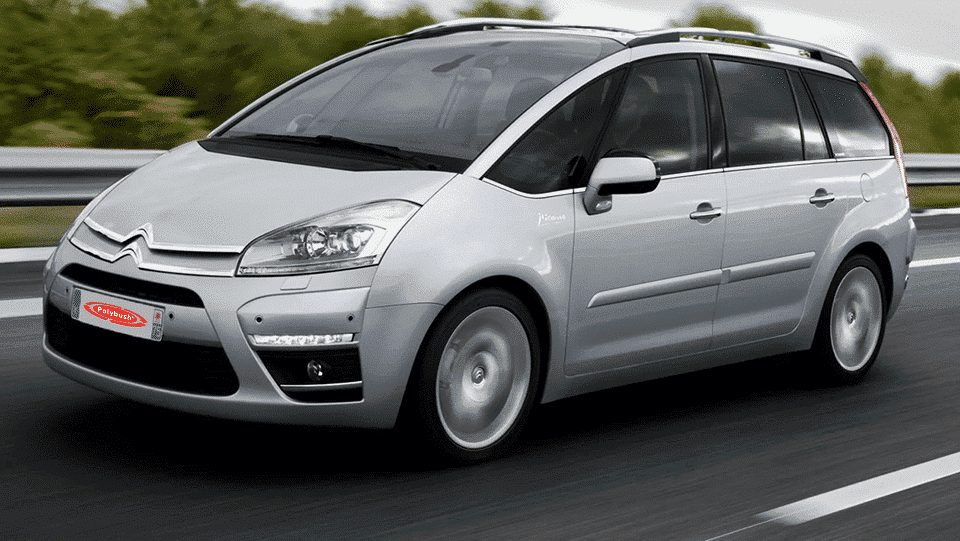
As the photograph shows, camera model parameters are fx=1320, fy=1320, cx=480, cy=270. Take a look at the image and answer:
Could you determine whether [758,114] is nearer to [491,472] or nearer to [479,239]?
[479,239]

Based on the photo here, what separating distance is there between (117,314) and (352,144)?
3.90ft

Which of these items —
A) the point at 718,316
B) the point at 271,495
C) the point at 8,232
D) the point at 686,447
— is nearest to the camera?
the point at 271,495

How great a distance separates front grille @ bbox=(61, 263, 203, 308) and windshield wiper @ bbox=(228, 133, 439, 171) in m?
0.98

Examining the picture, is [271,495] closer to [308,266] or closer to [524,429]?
[308,266]

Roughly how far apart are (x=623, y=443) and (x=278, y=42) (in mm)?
10348

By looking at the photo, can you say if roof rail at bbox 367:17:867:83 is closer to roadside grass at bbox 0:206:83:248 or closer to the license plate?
the license plate

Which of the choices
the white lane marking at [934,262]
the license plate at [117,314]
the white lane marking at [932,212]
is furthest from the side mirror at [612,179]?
the white lane marking at [932,212]

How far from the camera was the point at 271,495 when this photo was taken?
4.25 metres

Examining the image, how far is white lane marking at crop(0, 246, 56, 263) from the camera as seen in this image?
8.04 m

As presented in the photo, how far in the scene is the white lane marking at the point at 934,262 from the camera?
11.0m

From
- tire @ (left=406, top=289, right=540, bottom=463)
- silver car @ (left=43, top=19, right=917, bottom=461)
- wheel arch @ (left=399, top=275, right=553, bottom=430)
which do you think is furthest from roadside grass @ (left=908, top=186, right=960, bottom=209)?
tire @ (left=406, top=289, right=540, bottom=463)

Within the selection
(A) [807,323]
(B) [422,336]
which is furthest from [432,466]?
(A) [807,323]

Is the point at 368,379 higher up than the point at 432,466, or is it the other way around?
the point at 368,379

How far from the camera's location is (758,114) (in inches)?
238
